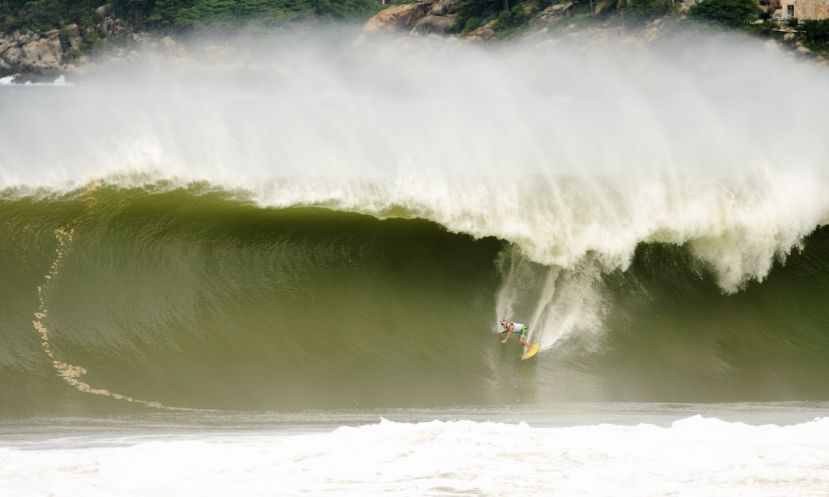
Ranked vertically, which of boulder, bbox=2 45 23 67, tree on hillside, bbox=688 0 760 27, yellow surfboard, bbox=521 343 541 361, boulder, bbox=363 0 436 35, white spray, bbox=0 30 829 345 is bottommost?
yellow surfboard, bbox=521 343 541 361

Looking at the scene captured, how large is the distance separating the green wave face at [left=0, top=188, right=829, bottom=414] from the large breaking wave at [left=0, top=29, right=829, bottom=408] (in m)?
0.03

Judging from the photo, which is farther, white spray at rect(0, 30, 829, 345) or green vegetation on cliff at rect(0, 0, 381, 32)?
green vegetation on cliff at rect(0, 0, 381, 32)

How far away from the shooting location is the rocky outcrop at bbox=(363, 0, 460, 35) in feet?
265

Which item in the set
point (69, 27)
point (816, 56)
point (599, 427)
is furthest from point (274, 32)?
point (599, 427)

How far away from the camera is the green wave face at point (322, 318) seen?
10.2 m

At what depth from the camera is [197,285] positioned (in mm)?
12117

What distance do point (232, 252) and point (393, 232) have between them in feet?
6.78

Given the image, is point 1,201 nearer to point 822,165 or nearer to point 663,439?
point 663,439

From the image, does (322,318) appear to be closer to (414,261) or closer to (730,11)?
(414,261)

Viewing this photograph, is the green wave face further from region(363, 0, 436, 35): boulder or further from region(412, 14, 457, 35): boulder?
region(363, 0, 436, 35): boulder

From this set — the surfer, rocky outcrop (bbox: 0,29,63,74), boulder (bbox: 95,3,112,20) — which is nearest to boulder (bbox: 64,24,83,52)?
rocky outcrop (bbox: 0,29,63,74)

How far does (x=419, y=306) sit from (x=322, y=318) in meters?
1.19

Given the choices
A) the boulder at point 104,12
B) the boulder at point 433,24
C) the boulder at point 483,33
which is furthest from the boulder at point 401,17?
the boulder at point 104,12

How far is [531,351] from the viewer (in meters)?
10.8
